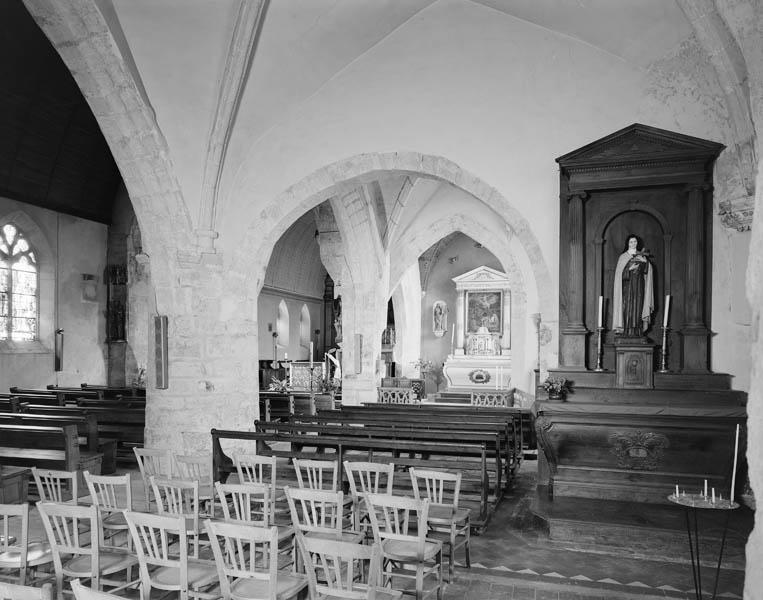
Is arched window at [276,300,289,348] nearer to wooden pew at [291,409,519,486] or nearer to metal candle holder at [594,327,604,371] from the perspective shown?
wooden pew at [291,409,519,486]

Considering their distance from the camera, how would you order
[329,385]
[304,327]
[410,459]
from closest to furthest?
[410,459] < [329,385] < [304,327]

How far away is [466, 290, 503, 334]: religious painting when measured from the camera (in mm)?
22141

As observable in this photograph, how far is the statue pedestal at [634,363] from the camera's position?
7242 millimetres

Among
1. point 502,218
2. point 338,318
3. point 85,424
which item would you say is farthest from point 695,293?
point 338,318

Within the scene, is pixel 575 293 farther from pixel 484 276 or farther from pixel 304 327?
pixel 304 327

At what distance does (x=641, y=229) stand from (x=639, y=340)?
1.34 meters

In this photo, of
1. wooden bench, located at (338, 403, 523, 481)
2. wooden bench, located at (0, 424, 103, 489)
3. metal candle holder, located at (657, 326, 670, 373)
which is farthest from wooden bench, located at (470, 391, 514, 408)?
wooden bench, located at (0, 424, 103, 489)

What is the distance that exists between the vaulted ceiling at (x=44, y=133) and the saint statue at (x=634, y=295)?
1090cm

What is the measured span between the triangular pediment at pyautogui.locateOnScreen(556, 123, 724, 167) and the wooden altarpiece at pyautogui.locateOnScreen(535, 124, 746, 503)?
1 cm

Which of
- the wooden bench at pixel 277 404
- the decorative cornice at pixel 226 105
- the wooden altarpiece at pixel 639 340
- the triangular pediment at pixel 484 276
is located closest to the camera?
the wooden altarpiece at pixel 639 340

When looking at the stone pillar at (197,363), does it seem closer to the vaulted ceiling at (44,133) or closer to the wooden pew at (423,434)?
the wooden pew at (423,434)

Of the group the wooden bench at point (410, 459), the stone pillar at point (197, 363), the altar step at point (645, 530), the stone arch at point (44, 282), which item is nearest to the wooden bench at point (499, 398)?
the stone pillar at point (197, 363)

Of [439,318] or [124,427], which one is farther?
[439,318]

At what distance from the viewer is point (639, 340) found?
24.1 ft
